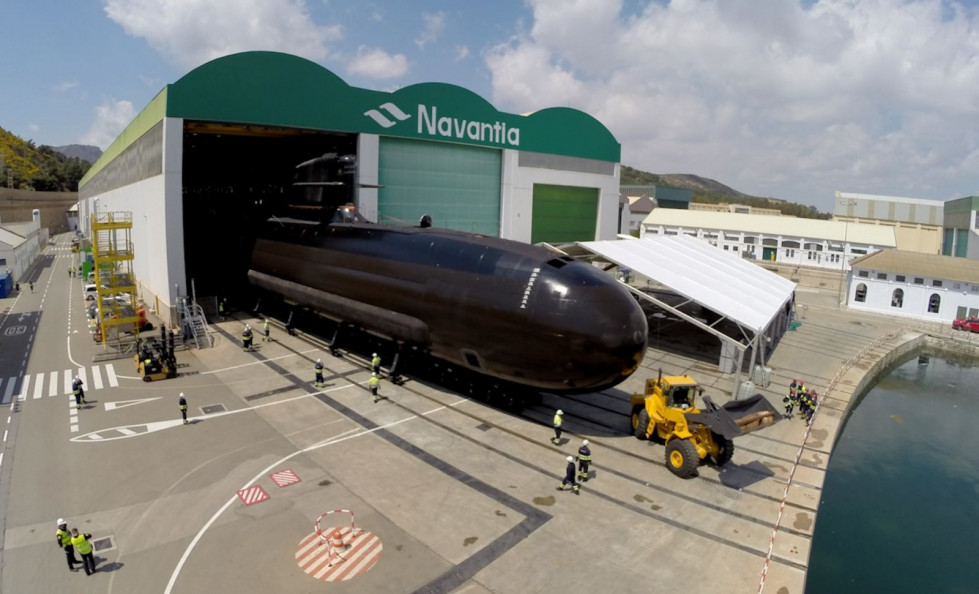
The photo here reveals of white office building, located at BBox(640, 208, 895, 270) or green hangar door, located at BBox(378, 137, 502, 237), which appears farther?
white office building, located at BBox(640, 208, 895, 270)

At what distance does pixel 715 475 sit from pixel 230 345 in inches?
866

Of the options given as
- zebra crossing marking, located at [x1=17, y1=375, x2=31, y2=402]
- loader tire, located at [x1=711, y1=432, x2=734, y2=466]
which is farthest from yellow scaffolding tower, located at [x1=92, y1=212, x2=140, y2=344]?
loader tire, located at [x1=711, y1=432, x2=734, y2=466]

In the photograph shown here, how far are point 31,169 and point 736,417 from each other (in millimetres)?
146396

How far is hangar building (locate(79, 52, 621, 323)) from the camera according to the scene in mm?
27188

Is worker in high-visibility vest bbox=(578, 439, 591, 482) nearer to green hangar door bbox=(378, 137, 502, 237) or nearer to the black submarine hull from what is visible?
the black submarine hull

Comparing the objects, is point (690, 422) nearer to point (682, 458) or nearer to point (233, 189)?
point (682, 458)

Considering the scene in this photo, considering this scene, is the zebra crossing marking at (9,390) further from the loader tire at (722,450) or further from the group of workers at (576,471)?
the loader tire at (722,450)

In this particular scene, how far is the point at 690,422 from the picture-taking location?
48.1ft

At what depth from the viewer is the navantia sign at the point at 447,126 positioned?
33.3 metres

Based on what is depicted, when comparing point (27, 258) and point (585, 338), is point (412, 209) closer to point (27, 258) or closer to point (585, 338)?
point (585, 338)

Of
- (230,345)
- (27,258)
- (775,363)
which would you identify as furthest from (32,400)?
(27,258)

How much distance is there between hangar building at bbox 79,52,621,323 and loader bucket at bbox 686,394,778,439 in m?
19.2

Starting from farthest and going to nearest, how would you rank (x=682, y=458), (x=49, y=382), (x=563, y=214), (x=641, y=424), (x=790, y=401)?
(x=563, y=214) → (x=49, y=382) → (x=790, y=401) → (x=641, y=424) → (x=682, y=458)

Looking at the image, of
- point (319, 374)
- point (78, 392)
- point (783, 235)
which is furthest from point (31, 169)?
point (783, 235)
